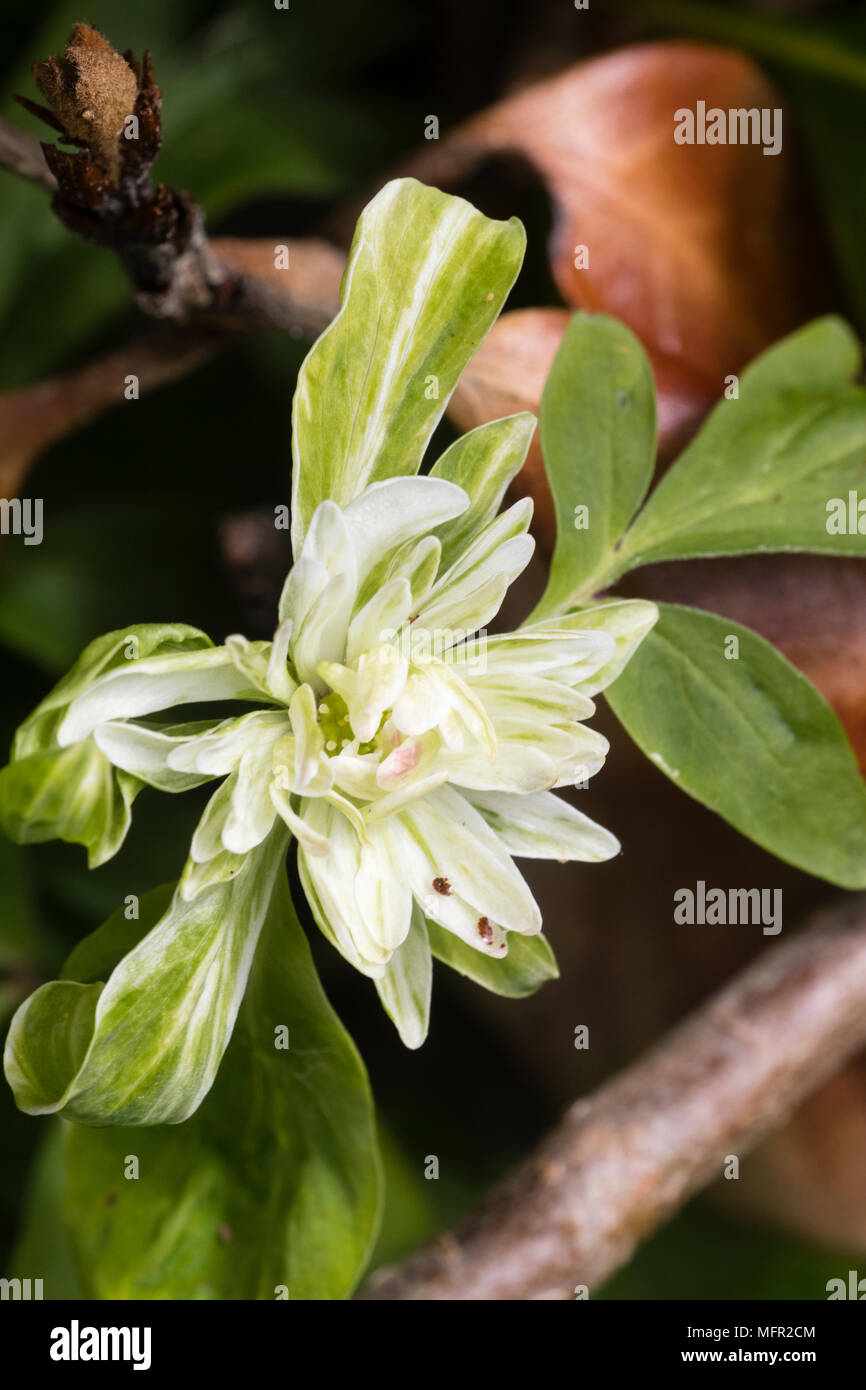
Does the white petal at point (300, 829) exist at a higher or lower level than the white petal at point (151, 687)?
lower

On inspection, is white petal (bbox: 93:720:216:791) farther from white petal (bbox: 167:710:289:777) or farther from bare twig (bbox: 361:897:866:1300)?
bare twig (bbox: 361:897:866:1300)

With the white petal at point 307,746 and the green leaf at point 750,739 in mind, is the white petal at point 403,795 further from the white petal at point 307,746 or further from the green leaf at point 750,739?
the green leaf at point 750,739

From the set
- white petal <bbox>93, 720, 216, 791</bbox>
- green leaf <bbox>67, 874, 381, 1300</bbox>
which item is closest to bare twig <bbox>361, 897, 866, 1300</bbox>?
green leaf <bbox>67, 874, 381, 1300</bbox>

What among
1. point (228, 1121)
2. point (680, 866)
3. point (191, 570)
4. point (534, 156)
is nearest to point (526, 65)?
point (534, 156)

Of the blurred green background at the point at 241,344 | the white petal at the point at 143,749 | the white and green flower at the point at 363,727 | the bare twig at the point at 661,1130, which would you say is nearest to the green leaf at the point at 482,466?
the white and green flower at the point at 363,727

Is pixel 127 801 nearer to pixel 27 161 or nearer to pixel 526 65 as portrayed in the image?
pixel 27 161
